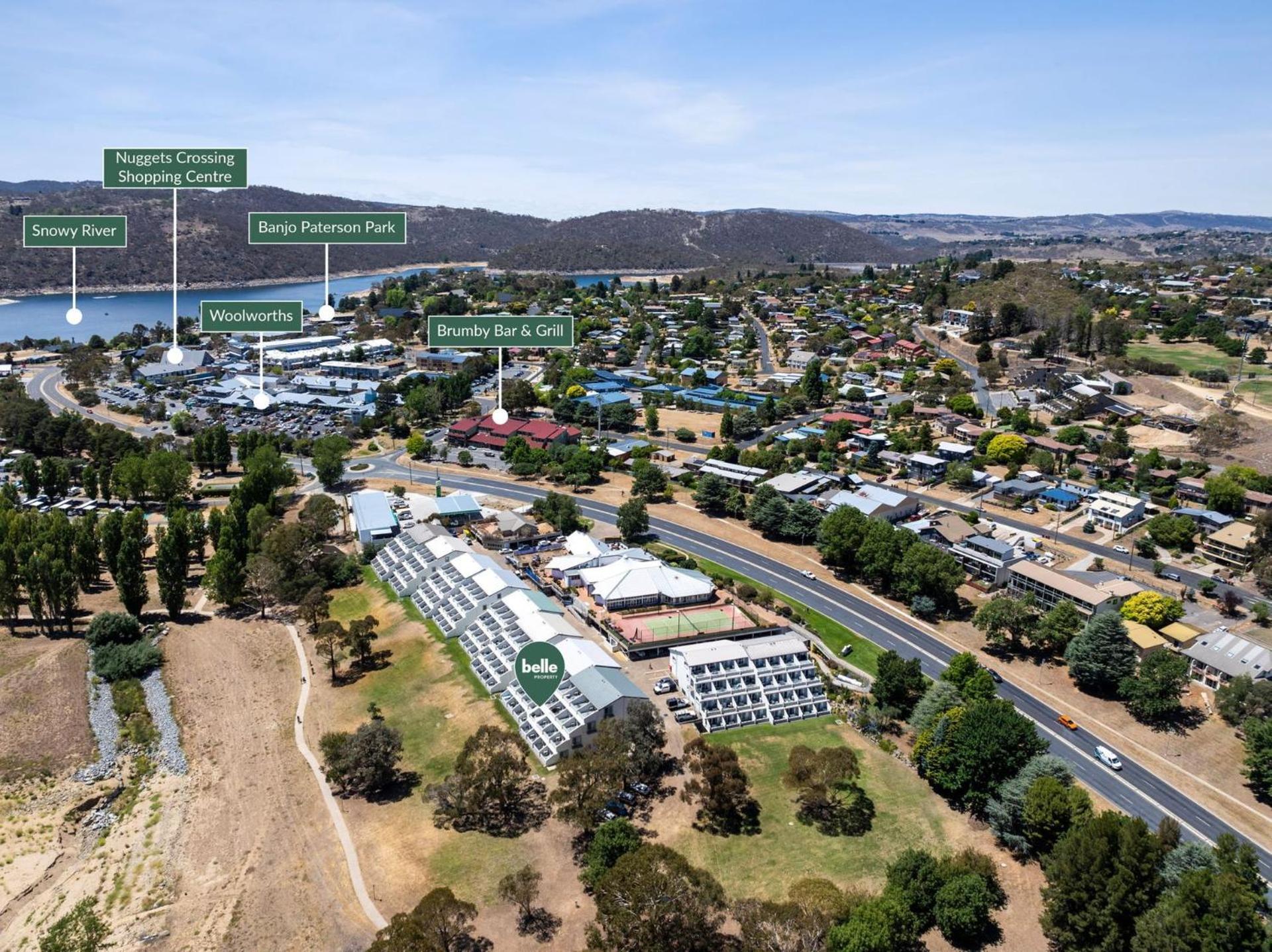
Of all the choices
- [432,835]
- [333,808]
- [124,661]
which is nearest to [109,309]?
[124,661]

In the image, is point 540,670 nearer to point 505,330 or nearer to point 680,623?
point 680,623

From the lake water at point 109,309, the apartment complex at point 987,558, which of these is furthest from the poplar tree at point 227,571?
the lake water at point 109,309

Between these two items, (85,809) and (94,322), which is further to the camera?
(94,322)

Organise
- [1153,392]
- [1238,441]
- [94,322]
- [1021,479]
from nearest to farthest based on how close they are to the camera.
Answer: [1021,479]
[1238,441]
[1153,392]
[94,322]

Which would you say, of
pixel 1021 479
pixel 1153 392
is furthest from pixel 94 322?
pixel 1153 392

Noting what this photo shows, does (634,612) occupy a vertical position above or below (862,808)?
above

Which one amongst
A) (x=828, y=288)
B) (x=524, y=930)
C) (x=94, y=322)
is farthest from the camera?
(x=828, y=288)

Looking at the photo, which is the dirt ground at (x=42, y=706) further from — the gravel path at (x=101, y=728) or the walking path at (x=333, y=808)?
the walking path at (x=333, y=808)

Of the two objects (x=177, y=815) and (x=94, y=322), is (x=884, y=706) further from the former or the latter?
(x=94, y=322)
